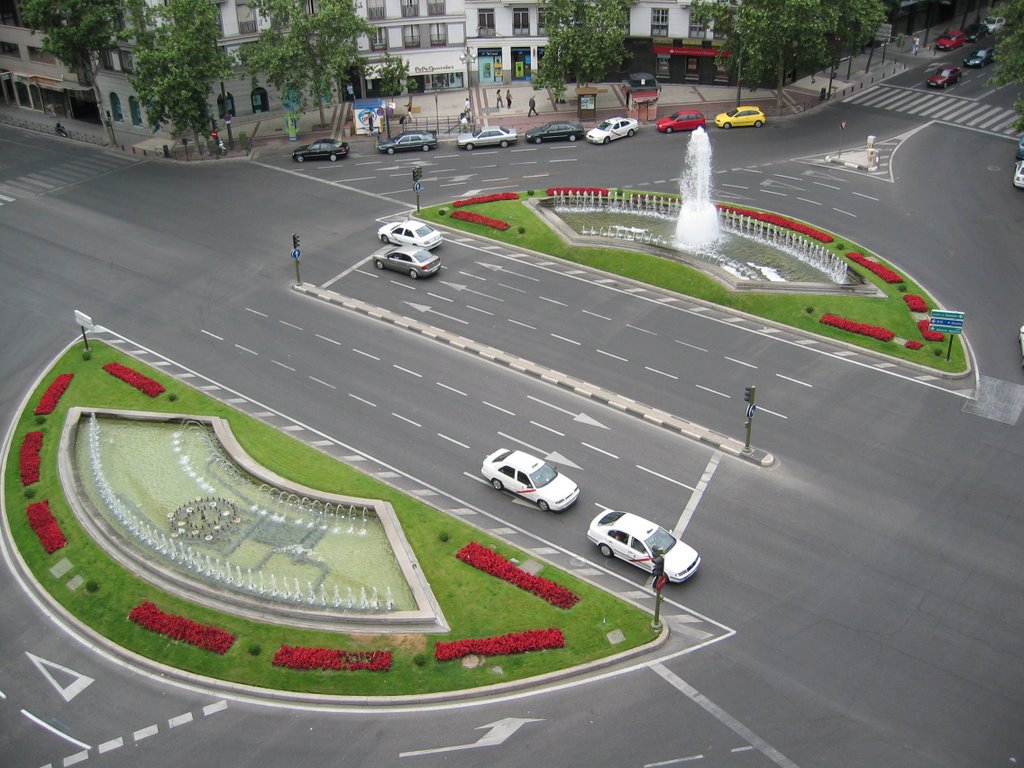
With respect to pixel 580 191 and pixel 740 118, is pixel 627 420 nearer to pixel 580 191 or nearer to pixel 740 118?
pixel 580 191

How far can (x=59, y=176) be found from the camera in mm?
79688

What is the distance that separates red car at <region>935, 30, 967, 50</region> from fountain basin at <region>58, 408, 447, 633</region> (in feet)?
293

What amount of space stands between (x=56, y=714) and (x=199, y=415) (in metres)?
18.1

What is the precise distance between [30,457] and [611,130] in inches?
2128

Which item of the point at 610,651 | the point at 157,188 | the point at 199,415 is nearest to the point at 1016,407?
the point at 610,651

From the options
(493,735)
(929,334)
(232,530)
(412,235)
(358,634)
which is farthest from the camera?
(412,235)

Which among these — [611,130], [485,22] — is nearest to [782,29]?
[611,130]

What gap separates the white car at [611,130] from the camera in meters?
83.4

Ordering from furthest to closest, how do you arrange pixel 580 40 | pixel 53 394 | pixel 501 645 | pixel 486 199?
1. pixel 580 40
2. pixel 486 199
3. pixel 53 394
4. pixel 501 645

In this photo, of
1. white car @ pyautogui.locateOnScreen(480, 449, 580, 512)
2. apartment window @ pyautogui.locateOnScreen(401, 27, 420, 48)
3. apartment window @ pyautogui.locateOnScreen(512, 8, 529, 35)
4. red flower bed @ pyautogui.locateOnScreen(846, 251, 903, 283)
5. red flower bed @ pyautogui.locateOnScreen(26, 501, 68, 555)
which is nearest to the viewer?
red flower bed @ pyautogui.locateOnScreen(26, 501, 68, 555)

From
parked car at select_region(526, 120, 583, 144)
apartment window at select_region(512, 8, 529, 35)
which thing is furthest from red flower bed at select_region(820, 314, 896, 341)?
apartment window at select_region(512, 8, 529, 35)

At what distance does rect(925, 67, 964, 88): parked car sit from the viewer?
9288 centimetres

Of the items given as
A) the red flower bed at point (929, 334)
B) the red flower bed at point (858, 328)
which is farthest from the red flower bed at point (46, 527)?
the red flower bed at point (929, 334)

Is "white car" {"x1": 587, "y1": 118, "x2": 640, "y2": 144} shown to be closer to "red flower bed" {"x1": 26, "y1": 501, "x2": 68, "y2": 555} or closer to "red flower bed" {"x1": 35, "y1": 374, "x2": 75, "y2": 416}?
"red flower bed" {"x1": 35, "y1": 374, "x2": 75, "y2": 416}
